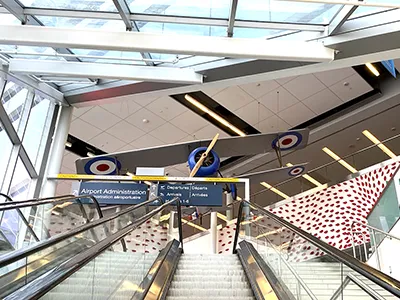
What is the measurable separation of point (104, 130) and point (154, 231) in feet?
26.8

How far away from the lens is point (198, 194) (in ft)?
32.3

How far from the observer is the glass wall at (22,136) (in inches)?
374

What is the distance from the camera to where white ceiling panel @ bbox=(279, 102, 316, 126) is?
1311 centimetres

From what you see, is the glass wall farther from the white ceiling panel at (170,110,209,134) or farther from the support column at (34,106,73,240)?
the white ceiling panel at (170,110,209,134)

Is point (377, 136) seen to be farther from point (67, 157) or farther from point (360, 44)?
point (67, 157)

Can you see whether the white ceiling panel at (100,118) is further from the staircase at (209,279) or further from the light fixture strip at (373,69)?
the light fixture strip at (373,69)

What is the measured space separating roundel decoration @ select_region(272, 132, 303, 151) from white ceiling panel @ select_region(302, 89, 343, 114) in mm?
1635

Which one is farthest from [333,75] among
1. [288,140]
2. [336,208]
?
[336,208]

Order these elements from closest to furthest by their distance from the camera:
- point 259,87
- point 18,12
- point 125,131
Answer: point 18,12, point 259,87, point 125,131

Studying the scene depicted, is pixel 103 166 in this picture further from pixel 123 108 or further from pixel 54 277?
pixel 54 277

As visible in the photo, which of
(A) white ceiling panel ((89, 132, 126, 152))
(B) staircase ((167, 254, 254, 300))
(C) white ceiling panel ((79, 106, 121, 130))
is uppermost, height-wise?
(C) white ceiling panel ((79, 106, 121, 130))

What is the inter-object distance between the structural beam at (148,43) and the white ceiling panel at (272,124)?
21.2 ft

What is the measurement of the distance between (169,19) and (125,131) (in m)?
6.58

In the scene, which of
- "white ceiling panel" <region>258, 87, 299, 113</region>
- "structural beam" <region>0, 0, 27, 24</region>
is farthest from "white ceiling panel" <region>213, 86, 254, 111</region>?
"structural beam" <region>0, 0, 27, 24</region>
